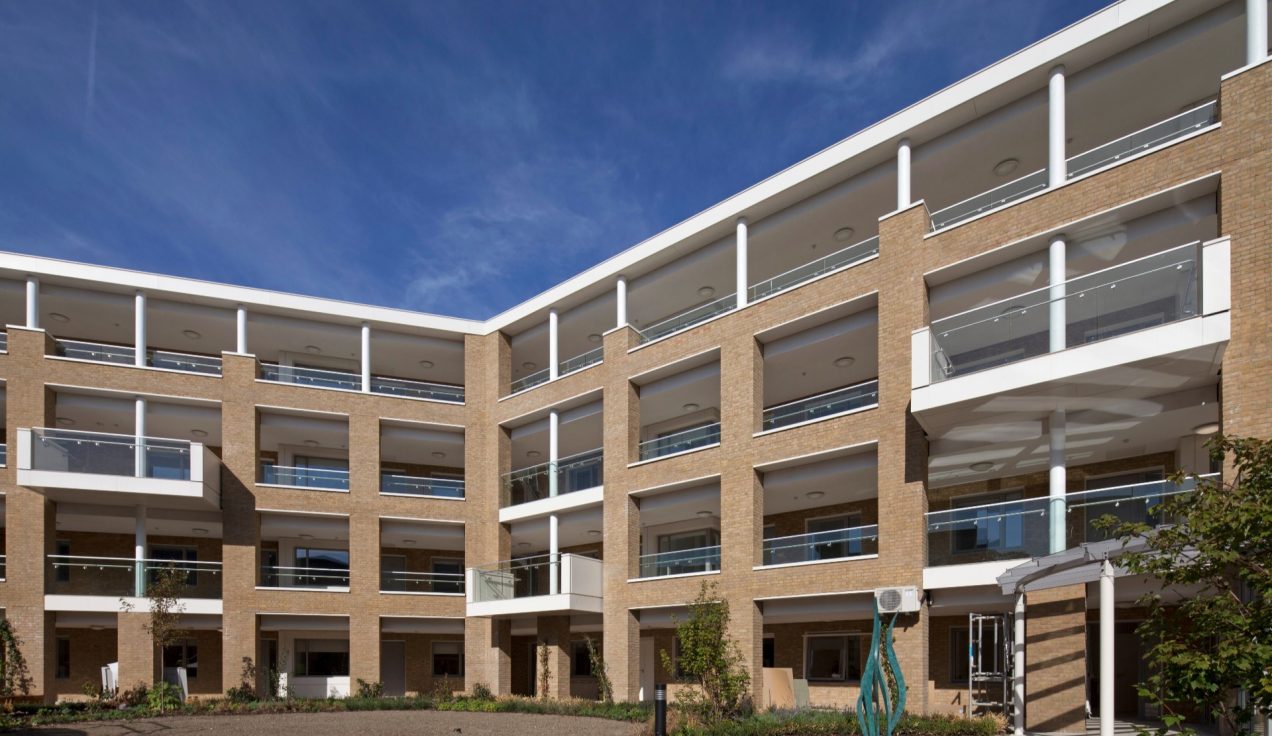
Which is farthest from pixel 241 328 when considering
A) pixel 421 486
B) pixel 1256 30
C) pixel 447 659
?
pixel 1256 30

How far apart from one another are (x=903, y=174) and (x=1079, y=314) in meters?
5.67

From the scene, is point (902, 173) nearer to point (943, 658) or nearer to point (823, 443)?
point (823, 443)

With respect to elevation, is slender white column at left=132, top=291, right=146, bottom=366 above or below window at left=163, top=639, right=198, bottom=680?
above

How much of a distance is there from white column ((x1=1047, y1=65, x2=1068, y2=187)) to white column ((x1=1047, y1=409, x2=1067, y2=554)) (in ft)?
15.7

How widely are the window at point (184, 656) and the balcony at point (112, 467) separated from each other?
272 inches

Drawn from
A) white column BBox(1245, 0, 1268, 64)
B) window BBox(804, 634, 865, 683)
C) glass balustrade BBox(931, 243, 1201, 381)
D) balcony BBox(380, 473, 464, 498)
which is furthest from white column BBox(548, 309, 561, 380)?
white column BBox(1245, 0, 1268, 64)

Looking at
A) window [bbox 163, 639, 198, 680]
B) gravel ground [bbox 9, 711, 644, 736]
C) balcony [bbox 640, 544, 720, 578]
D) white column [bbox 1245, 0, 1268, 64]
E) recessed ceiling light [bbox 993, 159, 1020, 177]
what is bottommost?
window [bbox 163, 639, 198, 680]

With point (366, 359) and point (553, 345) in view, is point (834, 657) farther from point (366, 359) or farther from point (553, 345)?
point (366, 359)

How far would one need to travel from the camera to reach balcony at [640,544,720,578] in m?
22.0

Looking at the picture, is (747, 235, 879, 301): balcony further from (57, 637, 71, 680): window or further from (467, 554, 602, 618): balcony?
(57, 637, 71, 680): window

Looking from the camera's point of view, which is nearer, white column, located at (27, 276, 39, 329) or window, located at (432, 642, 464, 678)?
white column, located at (27, 276, 39, 329)

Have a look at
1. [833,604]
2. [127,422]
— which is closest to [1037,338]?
[833,604]

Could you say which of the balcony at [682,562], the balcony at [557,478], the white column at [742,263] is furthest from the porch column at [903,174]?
the balcony at [557,478]

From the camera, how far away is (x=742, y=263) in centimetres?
2192
